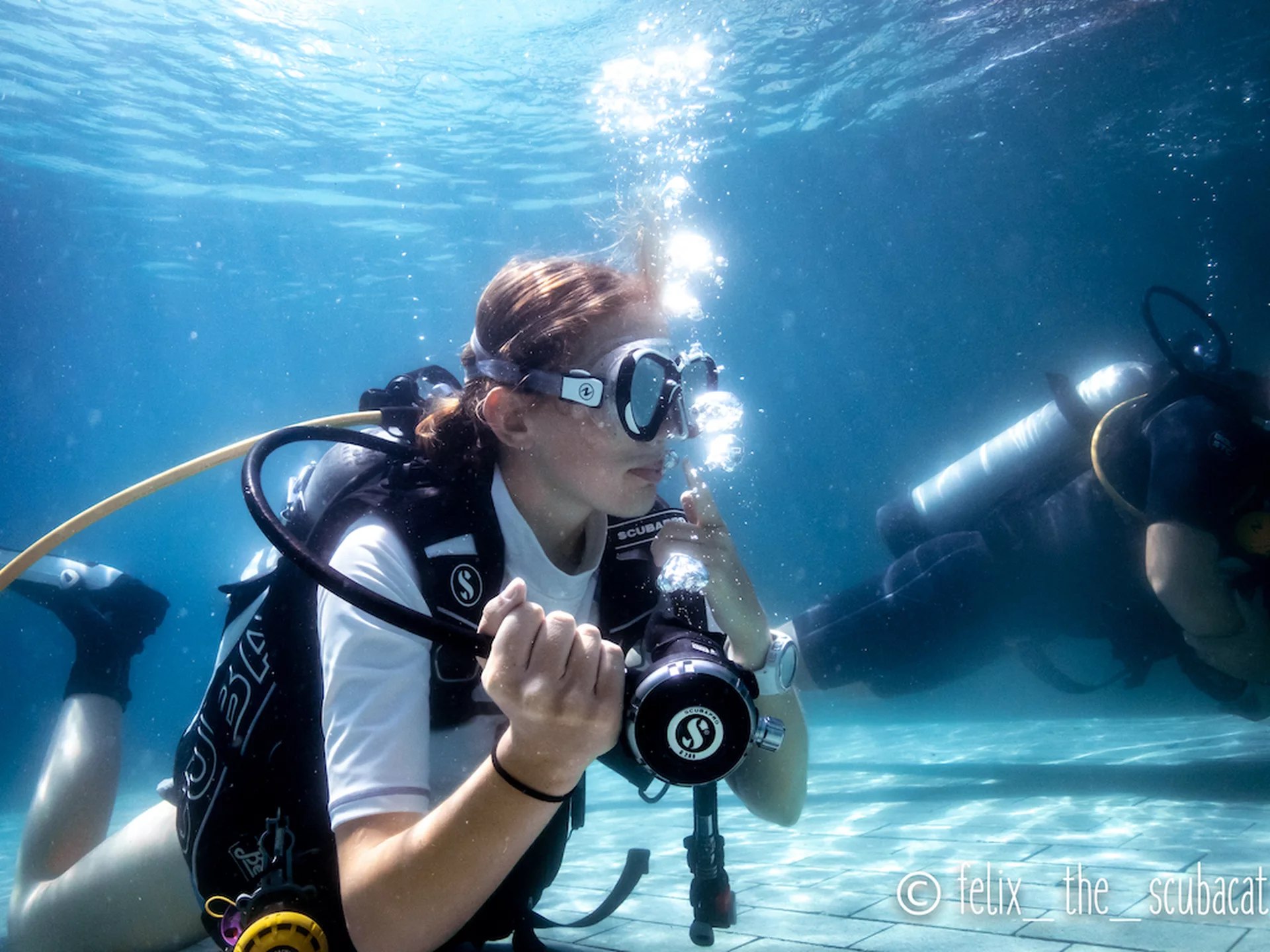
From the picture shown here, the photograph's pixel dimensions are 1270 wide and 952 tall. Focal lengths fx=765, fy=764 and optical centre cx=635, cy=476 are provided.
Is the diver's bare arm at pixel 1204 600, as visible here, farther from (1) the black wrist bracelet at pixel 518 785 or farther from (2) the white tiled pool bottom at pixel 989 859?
(1) the black wrist bracelet at pixel 518 785

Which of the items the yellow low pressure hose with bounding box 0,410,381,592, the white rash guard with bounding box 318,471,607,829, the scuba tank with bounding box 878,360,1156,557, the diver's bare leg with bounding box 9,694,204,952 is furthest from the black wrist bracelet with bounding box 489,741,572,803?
the scuba tank with bounding box 878,360,1156,557

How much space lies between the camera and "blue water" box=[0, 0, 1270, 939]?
52.2 ft

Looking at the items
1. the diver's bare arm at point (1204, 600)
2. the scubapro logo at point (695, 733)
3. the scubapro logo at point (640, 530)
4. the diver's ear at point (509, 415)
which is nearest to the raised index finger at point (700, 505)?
the scubapro logo at point (640, 530)

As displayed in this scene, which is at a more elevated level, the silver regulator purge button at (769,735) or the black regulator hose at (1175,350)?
the black regulator hose at (1175,350)

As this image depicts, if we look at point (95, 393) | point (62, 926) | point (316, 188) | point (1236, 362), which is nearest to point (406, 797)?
point (62, 926)

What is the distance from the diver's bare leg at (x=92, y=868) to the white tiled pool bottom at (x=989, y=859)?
1.35 m

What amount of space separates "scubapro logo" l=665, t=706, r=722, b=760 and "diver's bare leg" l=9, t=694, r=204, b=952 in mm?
2481

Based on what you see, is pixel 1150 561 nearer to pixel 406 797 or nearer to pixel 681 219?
pixel 406 797

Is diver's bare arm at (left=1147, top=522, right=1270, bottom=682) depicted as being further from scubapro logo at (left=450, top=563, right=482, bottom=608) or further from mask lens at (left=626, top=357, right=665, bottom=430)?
scubapro logo at (left=450, top=563, right=482, bottom=608)

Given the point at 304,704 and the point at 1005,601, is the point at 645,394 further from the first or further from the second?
the point at 1005,601

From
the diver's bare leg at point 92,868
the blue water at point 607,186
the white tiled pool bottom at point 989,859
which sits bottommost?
the white tiled pool bottom at point 989,859

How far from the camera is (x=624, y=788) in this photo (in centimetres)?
1066

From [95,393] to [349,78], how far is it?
43.3m

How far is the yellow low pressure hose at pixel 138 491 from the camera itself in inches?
114
